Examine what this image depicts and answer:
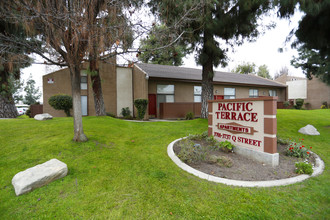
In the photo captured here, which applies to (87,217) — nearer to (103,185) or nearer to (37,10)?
(103,185)

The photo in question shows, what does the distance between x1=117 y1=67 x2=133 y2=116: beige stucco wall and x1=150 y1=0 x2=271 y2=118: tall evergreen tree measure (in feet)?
24.6

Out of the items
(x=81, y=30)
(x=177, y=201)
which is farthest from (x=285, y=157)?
(x=81, y=30)

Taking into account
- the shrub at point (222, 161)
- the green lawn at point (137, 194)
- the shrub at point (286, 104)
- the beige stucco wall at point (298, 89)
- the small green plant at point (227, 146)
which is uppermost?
the beige stucco wall at point (298, 89)

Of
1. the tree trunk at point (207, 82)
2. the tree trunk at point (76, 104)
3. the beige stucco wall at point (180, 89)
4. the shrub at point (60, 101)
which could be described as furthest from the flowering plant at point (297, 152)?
the shrub at point (60, 101)

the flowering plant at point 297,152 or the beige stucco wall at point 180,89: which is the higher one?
the beige stucco wall at point 180,89

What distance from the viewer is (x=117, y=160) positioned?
4047 mm

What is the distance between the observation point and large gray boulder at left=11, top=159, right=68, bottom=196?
2.73 m

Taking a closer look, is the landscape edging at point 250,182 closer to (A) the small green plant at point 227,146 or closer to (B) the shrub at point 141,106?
(A) the small green plant at point 227,146

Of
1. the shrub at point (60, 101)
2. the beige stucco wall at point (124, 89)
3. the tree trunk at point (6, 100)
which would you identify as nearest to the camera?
the tree trunk at point (6, 100)

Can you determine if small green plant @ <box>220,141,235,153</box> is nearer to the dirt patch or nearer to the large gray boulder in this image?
the dirt patch

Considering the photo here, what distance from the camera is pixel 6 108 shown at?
1099 centimetres

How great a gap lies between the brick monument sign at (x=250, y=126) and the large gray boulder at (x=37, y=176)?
429cm

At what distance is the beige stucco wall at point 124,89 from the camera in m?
14.2

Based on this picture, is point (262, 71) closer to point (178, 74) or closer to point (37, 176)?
point (178, 74)
